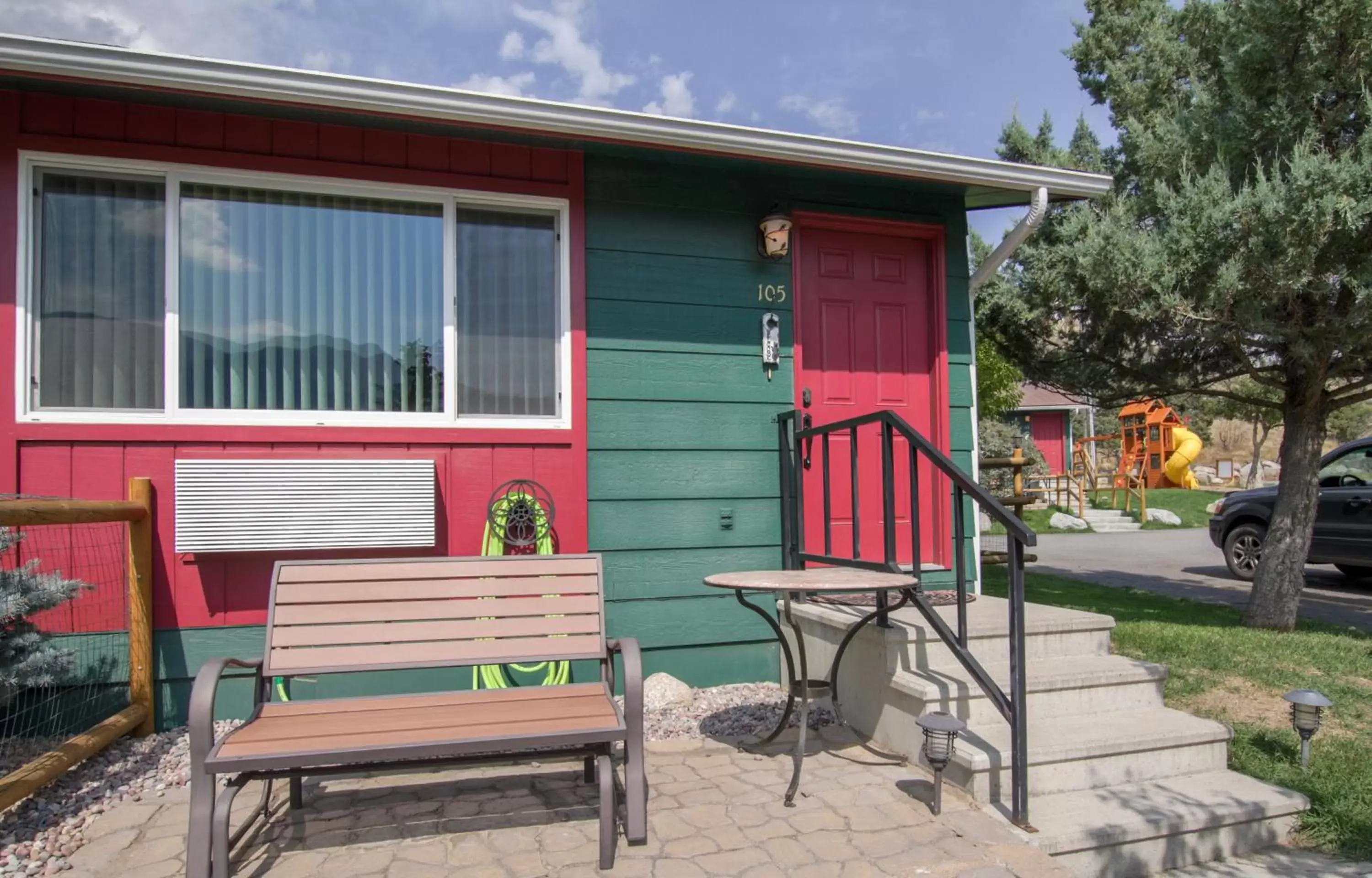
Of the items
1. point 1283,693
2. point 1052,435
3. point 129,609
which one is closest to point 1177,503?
point 1052,435

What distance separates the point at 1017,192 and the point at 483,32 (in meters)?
6.00

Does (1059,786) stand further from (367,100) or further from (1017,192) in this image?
(367,100)

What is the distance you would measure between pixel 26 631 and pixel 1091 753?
12.2 feet

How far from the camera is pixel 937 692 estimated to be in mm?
2957

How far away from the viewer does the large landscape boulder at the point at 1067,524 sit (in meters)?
14.5

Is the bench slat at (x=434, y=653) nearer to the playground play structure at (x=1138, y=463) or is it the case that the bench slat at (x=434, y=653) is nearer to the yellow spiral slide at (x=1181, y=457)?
the playground play structure at (x=1138, y=463)

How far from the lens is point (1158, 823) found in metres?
2.58

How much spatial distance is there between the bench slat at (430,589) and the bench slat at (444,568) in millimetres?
14

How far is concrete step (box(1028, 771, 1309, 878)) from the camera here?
8.18 feet

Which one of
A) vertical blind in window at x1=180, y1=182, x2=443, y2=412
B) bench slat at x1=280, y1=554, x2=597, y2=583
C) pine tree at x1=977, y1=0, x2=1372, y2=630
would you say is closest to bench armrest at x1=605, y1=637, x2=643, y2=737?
bench slat at x1=280, y1=554, x2=597, y2=583

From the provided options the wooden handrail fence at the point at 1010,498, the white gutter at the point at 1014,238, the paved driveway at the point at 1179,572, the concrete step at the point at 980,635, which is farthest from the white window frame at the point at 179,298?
the paved driveway at the point at 1179,572

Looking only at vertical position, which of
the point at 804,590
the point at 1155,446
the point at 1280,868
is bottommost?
the point at 1280,868

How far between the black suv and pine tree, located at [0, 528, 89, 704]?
8467 mm

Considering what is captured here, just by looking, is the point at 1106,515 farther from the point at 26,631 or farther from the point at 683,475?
the point at 26,631
